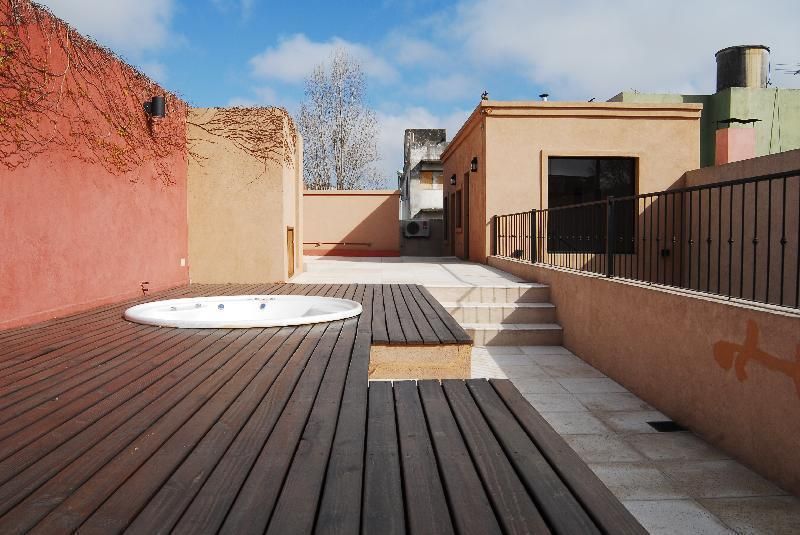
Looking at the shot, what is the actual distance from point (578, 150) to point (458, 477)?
981cm

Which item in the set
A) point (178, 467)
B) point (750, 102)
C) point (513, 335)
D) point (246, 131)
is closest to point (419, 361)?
point (178, 467)

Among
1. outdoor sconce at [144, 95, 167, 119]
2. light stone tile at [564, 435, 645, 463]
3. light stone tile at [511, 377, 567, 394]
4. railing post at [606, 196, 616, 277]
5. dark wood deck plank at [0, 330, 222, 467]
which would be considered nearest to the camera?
dark wood deck plank at [0, 330, 222, 467]

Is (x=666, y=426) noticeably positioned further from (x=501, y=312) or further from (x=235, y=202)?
(x=235, y=202)

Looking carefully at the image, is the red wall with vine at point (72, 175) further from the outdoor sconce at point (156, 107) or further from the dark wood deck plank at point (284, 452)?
the dark wood deck plank at point (284, 452)

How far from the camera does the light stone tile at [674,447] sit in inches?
133

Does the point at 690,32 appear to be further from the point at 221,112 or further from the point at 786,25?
the point at 221,112

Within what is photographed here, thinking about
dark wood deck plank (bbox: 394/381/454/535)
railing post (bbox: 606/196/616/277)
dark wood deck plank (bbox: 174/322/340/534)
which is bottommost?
dark wood deck plank (bbox: 394/381/454/535)

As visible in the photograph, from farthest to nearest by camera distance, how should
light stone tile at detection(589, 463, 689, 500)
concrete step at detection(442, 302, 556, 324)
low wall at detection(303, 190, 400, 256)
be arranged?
low wall at detection(303, 190, 400, 256) < concrete step at detection(442, 302, 556, 324) < light stone tile at detection(589, 463, 689, 500)

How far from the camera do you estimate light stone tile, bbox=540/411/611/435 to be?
12.6ft

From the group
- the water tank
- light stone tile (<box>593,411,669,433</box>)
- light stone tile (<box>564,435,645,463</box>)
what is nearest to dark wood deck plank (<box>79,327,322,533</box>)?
light stone tile (<box>564,435,645,463</box>)

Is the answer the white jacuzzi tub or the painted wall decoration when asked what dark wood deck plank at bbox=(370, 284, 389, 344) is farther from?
the painted wall decoration

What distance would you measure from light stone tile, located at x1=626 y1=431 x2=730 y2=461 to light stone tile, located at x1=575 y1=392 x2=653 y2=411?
593 mm

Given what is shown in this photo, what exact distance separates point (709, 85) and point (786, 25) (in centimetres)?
2171

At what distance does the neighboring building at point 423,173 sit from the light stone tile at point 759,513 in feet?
77.6
